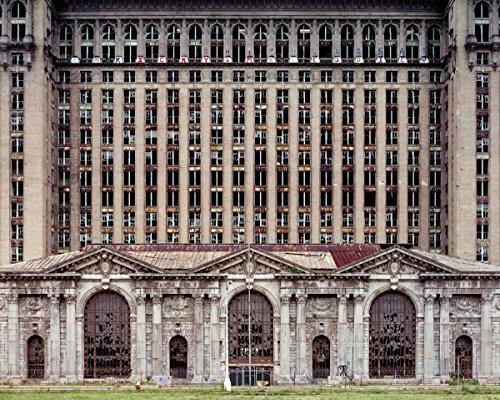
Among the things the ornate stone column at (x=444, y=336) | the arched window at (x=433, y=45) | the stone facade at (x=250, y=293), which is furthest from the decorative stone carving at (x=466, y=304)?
the arched window at (x=433, y=45)

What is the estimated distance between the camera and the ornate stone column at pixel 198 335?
390 ft

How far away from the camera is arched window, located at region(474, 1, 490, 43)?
465ft

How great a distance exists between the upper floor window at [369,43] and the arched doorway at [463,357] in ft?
169

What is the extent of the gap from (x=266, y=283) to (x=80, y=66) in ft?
172

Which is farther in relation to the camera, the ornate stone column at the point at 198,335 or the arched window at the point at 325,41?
the arched window at the point at 325,41

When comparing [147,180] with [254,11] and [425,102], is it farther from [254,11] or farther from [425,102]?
[425,102]

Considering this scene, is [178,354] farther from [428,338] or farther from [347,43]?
[347,43]

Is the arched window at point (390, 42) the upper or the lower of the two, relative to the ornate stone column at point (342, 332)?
upper

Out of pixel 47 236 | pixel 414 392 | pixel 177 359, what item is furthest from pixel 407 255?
pixel 47 236

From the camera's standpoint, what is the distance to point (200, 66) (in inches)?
5787

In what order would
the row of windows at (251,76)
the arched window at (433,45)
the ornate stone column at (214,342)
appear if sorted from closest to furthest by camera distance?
the ornate stone column at (214,342)
the row of windows at (251,76)
the arched window at (433,45)

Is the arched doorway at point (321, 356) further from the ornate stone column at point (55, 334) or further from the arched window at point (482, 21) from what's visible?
the arched window at point (482, 21)

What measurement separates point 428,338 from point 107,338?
140 feet

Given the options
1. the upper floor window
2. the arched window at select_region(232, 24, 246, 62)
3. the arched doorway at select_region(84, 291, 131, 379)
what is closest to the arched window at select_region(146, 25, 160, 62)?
the arched window at select_region(232, 24, 246, 62)
